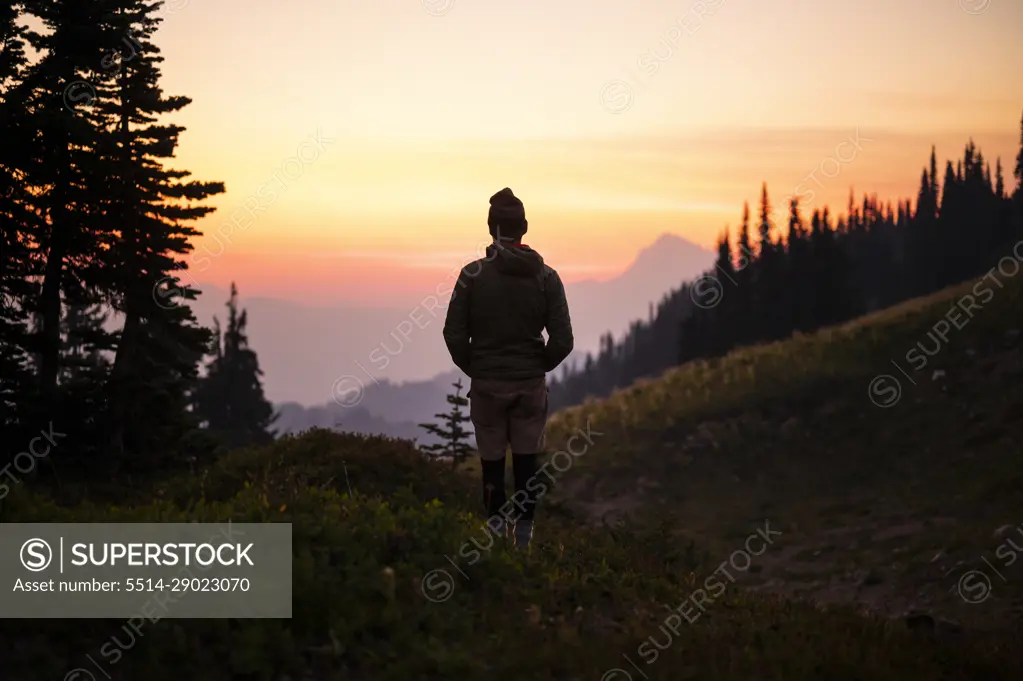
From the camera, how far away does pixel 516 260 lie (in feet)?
31.6

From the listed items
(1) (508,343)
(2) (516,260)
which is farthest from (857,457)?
(2) (516,260)

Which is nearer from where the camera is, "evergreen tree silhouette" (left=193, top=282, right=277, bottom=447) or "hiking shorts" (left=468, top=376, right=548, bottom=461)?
"hiking shorts" (left=468, top=376, right=548, bottom=461)

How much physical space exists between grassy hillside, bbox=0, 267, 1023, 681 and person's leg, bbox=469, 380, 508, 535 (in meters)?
0.31

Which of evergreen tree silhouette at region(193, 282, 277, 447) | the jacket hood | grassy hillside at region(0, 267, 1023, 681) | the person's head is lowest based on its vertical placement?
grassy hillside at region(0, 267, 1023, 681)

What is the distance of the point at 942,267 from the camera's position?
92.9 m

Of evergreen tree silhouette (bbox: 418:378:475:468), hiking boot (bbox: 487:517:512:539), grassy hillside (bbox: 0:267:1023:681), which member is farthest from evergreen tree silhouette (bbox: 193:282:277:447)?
hiking boot (bbox: 487:517:512:539)

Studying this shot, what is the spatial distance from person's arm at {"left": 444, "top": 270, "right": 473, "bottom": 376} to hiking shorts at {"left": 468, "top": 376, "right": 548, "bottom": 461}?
12.5 inches

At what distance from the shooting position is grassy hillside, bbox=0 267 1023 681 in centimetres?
712

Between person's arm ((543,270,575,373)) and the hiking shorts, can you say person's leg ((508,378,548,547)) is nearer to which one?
the hiking shorts

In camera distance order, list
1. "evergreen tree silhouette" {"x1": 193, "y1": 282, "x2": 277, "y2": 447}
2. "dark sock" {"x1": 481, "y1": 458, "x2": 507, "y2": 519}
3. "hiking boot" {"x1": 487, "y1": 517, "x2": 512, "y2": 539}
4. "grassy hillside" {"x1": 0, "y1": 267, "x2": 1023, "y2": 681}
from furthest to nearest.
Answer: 1. "evergreen tree silhouette" {"x1": 193, "y1": 282, "x2": 277, "y2": 447}
2. "dark sock" {"x1": 481, "y1": 458, "x2": 507, "y2": 519}
3. "hiking boot" {"x1": 487, "y1": 517, "x2": 512, "y2": 539}
4. "grassy hillside" {"x1": 0, "y1": 267, "x2": 1023, "y2": 681}

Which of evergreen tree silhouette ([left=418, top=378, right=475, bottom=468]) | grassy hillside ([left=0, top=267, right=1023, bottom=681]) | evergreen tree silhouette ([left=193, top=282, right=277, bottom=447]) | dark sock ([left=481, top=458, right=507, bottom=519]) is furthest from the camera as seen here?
evergreen tree silhouette ([left=193, top=282, right=277, bottom=447])

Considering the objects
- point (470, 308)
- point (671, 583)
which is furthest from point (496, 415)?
point (671, 583)

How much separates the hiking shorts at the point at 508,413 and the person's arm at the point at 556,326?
265mm

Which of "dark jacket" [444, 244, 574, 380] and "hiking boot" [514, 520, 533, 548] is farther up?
"dark jacket" [444, 244, 574, 380]
